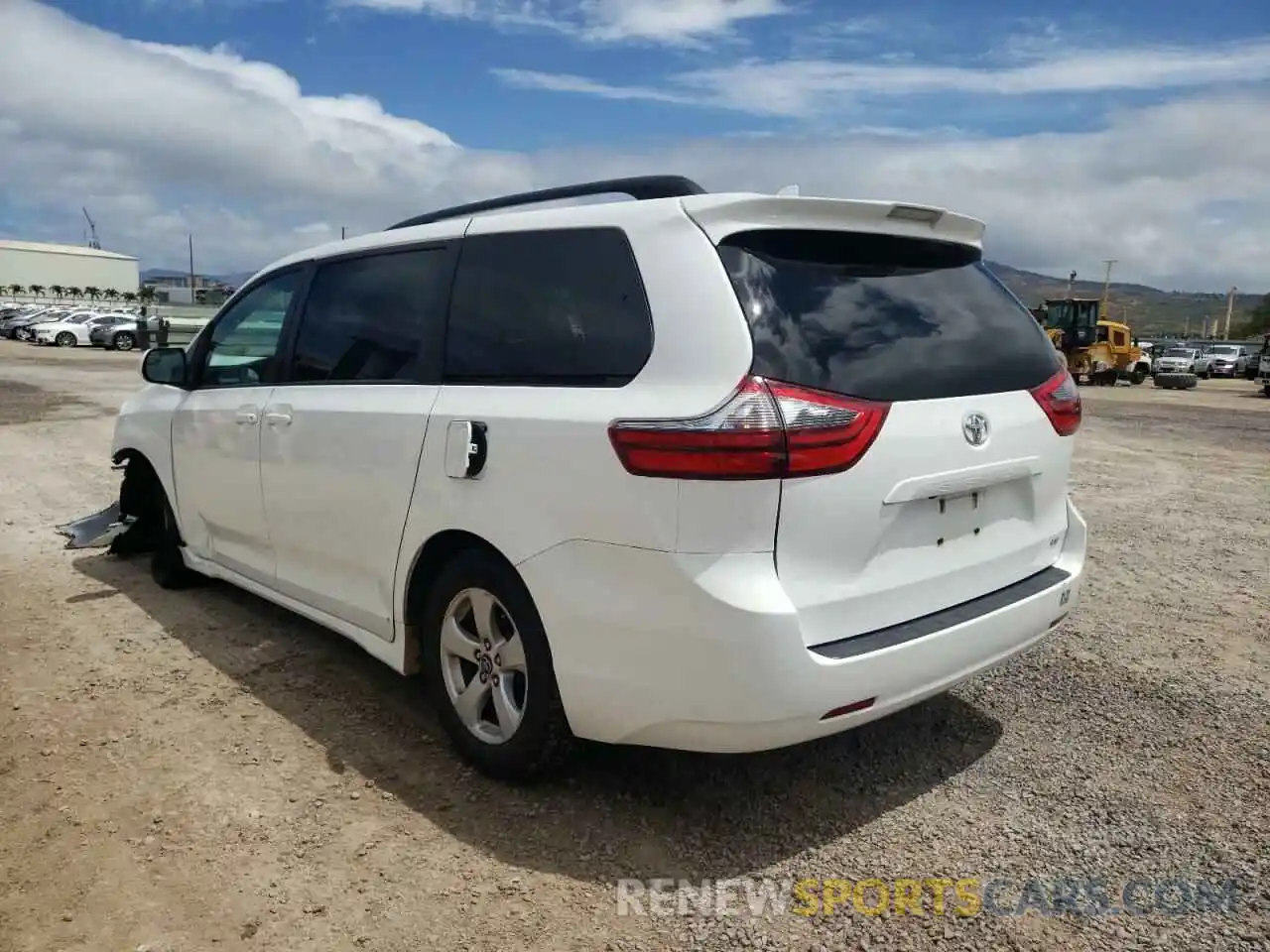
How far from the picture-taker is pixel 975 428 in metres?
2.88

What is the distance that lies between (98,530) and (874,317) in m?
5.61

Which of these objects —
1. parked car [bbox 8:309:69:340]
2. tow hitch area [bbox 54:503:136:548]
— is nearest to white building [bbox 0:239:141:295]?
parked car [bbox 8:309:69:340]

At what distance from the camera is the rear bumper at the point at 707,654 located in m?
2.45

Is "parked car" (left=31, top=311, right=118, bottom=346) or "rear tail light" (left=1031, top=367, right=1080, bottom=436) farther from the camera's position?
"parked car" (left=31, top=311, right=118, bottom=346)

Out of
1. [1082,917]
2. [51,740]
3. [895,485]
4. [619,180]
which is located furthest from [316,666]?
[1082,917]

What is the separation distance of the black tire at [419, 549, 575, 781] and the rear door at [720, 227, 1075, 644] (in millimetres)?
830

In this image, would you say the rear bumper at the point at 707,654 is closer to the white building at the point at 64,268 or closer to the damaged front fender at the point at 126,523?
the damaged front fender at the point at 126,523

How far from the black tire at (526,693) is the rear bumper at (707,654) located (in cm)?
9

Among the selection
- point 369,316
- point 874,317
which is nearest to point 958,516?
point 874,317

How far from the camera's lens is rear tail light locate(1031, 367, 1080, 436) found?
126 inches

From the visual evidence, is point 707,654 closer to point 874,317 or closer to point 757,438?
point 757,438

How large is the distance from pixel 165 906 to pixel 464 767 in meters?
1.01

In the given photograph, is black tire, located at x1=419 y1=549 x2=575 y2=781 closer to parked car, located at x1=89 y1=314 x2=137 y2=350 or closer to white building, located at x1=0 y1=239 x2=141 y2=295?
parked car, located at x1=89 y1=314 x2=137 y2=350

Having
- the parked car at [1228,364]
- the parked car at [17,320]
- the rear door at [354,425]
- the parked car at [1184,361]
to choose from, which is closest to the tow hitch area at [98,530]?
the rear door at [354,425]
